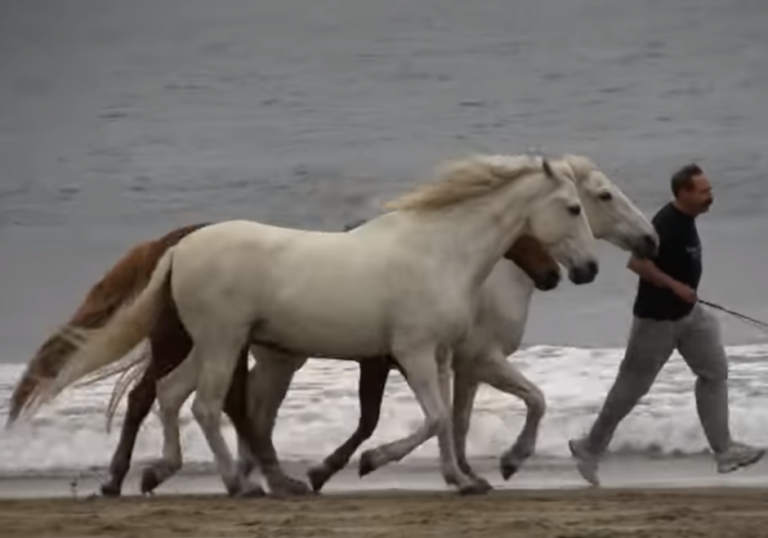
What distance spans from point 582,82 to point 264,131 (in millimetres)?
2961

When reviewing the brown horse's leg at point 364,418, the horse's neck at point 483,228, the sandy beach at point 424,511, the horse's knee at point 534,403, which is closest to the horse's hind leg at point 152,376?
the sandy beach at point 424,511

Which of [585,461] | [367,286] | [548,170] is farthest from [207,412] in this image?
[585,461]

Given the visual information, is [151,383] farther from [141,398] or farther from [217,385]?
[217,385]

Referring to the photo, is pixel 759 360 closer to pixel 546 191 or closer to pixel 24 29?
pixel 546 191

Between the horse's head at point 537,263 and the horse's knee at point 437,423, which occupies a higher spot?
the horse's head at point 537,263

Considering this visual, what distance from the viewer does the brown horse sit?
310 inches

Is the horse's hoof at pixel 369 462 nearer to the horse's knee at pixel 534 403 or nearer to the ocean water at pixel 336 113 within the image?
the horse's knee at pixel 534 403

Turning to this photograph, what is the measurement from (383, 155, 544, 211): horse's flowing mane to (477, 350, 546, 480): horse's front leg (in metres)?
0.61

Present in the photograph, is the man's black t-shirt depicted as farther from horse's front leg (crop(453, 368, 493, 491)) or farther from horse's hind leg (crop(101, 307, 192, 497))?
horse's hind leg (crop(101, 307, 192, 497))

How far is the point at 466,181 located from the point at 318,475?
127 cm

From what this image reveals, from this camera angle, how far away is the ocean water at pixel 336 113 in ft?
59.1

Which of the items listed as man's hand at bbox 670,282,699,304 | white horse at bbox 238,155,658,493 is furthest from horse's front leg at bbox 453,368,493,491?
man's hand at bbox 670,282,699,304

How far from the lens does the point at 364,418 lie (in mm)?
8250

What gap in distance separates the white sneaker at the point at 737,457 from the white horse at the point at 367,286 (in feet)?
3.50
